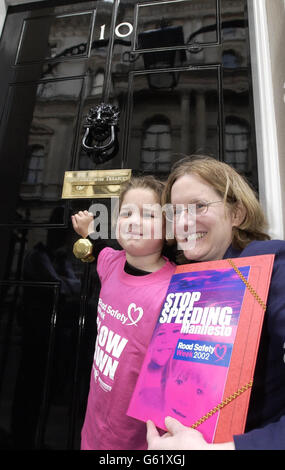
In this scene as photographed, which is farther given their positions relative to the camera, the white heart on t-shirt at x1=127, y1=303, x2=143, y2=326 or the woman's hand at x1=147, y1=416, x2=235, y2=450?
the white heart on t-shirt at x1=127, y1=303, x2=143, y2=326

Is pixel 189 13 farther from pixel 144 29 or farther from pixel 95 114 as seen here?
pixel 95 114

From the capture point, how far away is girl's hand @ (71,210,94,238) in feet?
4.14

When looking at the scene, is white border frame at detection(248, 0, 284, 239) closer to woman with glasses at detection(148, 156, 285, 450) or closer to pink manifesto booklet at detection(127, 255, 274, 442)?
woman with glasses at detection(148, 156, 285, 450)

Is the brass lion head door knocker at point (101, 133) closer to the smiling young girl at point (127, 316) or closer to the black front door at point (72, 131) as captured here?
the black front door at point (72, 131)

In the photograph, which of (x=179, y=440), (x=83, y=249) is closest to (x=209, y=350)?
(x=179, y=440)

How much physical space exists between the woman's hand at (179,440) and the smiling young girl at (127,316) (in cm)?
29

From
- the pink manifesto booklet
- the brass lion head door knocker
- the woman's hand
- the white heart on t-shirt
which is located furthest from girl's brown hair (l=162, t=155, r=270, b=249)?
the brass lion head door knocker

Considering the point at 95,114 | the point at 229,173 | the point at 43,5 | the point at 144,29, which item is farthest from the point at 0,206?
the point at 43,5

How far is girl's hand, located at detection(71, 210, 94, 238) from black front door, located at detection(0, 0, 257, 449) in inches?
5.1

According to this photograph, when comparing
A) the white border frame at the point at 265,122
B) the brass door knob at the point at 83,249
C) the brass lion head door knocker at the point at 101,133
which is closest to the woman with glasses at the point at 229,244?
the white border frame at the point at 265,122

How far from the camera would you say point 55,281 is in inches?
52.1

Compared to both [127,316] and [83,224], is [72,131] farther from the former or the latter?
[127,316]

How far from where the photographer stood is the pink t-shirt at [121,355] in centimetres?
80

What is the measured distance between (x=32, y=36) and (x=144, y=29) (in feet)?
2.57
